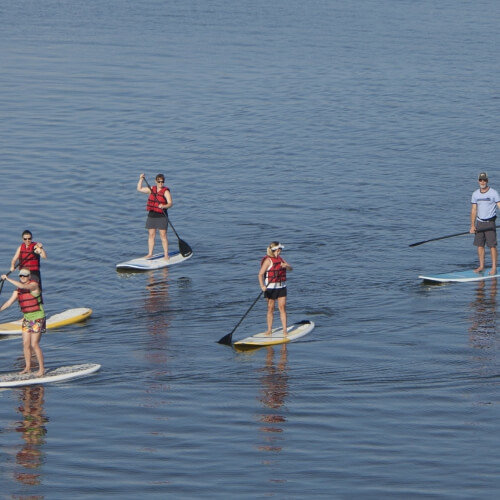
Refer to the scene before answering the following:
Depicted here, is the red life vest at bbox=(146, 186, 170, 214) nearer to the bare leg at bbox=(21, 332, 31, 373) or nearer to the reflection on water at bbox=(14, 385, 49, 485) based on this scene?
the bare leg at bbox=(21, 332, 31, 373)

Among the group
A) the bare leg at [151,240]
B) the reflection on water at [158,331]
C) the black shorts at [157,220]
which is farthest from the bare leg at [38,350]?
the bare leg at [151,240]

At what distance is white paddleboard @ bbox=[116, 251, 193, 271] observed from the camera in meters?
25.3

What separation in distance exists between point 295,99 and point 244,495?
3673 cm

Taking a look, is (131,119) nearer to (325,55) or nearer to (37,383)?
(325,55)

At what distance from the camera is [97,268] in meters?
26.0

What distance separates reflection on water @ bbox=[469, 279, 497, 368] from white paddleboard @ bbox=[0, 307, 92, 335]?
8.22 metres

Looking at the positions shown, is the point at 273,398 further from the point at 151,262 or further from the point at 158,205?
the point at 151,262

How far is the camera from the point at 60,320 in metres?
21.2

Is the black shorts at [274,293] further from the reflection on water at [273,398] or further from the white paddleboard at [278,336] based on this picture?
the reflection on water at [273,398]

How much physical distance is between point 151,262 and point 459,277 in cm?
778

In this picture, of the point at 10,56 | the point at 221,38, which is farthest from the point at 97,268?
the point at 221,38

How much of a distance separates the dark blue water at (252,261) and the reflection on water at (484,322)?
0.08 m

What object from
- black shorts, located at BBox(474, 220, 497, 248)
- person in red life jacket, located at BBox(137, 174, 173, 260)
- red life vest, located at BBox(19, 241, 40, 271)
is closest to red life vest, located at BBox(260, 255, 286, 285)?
red life vest, located at BBox(19, 241, 40, 271)

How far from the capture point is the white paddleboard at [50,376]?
58.5 ft
